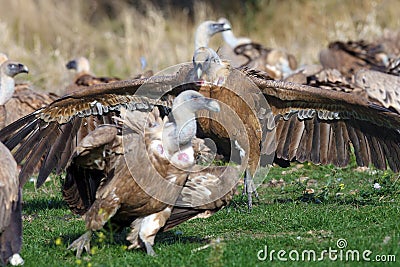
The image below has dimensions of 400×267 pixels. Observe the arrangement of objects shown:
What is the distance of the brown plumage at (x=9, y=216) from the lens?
568 centimetres

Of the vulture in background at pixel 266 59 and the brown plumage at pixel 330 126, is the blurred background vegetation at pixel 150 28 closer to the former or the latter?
the vulture in background at pixel 266 59

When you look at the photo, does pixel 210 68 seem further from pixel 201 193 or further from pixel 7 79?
pixel 7 79

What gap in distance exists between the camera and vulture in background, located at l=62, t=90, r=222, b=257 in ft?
19.7

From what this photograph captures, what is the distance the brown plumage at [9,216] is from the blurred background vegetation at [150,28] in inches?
425

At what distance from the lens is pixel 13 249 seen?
5.73 metres

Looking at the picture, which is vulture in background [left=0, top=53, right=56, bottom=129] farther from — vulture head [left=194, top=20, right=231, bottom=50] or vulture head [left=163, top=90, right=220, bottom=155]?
→ vulture head [left=163, top=90, right=220, bottom=155]

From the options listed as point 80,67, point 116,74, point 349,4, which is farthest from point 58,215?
point 349,4

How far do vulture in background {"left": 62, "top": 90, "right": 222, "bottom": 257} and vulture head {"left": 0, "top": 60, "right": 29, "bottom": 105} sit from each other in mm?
5231

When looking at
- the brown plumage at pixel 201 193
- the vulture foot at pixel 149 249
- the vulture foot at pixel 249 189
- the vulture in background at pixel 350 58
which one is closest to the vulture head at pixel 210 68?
the vulture foot at pixel 249 189

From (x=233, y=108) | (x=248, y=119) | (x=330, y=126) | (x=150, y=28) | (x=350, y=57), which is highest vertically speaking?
(x=150, y=28)

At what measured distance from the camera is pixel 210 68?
8391mm

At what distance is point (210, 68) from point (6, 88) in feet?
13.7

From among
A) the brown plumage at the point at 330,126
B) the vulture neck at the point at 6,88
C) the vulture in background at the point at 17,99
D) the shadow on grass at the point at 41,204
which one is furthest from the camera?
the vulture in background at the point at 17,99

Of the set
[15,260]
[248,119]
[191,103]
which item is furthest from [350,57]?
[15,260]
